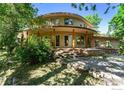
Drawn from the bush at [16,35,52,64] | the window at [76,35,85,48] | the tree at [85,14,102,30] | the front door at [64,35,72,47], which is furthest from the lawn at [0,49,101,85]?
the tree at [85,14,102,30]

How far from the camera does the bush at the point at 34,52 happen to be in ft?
35.6

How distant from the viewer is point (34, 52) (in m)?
10.8

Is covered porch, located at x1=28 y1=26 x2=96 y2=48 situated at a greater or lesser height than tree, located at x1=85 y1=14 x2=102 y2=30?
lesser

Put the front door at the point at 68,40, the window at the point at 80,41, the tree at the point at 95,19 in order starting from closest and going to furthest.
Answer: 1. the front door at the point at 68,40
2. the window at the point at 80,41
3. the tree at the point at 95,19

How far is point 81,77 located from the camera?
8.11 m

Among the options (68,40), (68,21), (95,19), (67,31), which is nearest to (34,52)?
(67,31)

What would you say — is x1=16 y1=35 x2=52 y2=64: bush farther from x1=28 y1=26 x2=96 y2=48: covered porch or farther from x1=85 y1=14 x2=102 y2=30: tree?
x1=85 y1=14 x2=102 y2=30: tree

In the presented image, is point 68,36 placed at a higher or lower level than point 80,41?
higher

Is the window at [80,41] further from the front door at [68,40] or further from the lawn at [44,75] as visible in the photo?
the lawn at [44,75]

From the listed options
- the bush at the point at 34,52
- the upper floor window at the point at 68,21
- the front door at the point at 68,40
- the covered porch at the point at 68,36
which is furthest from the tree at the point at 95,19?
the bush at the point at 34,52

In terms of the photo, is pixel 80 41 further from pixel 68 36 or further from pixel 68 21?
pixel 68 21

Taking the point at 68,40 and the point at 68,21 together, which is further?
the point at 68,21

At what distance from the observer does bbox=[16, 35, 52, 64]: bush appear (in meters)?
10.8

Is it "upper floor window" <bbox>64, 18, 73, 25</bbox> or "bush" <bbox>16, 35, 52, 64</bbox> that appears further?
"upper floor window" <bbox>64, 18, 73, 25</bbox>
